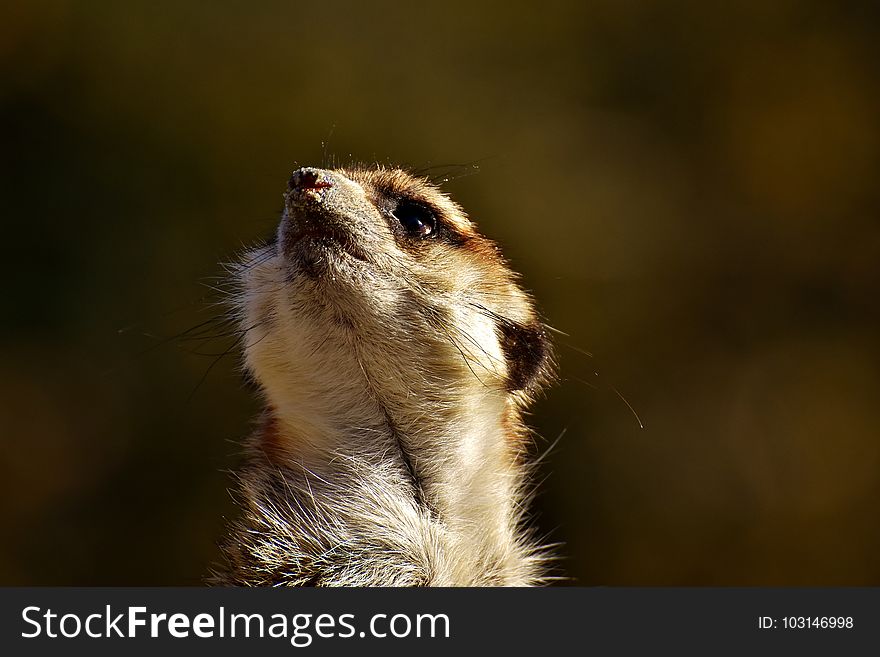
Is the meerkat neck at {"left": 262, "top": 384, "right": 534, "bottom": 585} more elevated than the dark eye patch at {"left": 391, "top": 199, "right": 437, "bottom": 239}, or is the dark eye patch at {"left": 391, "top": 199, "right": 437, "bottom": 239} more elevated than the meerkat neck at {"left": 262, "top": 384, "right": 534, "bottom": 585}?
the dark eye patch at {"left": 391, "top": 199, "right": 437, "bottom": 239}

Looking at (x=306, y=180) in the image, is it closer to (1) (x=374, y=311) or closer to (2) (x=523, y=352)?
(1) (x=374, y=311)

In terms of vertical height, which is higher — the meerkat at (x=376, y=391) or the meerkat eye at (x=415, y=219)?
the meerkat eye at (x=415, y=219)

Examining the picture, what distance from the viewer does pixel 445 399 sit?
184 cm

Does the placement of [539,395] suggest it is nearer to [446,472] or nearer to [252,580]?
[446,472]

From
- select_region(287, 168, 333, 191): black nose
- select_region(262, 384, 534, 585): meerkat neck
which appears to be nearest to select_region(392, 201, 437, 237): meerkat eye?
select_region(287, 168, 333, 191): black nose

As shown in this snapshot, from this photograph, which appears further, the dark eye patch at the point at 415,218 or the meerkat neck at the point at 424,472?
the dark eye patch at the point at 415,218

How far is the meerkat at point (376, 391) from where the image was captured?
1.70 meters

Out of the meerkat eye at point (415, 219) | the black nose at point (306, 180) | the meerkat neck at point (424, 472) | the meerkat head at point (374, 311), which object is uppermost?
the meerkat eye at point (415, 219)

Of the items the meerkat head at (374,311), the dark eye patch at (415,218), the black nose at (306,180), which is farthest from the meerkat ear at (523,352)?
the black nose at (306,180)

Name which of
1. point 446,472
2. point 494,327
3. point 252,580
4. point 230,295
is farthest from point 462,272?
point 252,580

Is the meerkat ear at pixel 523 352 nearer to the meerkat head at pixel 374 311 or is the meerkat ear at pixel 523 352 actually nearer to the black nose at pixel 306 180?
the meerkat head at pixel 374 311

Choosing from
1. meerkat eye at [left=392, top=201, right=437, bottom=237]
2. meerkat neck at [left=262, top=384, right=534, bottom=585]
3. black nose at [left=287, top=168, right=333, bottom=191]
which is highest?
meerkat eye at [left=392, top=201, right=437, bottom=237]

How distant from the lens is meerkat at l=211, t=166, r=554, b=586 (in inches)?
66.8

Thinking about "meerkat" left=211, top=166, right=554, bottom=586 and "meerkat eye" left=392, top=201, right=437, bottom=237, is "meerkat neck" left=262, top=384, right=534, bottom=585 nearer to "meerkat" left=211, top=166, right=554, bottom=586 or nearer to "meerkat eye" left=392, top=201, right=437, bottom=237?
"meerkat" left=211, top=166, right=554, bottom=586
